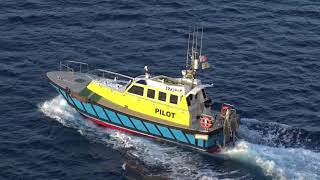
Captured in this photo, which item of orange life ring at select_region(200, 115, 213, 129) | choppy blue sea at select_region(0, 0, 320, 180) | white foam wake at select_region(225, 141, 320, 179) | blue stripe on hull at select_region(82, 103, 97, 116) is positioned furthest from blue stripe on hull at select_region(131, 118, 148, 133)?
white foam wake at select_region(225, 141, 320, 179)

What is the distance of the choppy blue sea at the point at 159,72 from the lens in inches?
1828

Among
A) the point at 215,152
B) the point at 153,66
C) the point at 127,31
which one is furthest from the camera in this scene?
the point at 127,31

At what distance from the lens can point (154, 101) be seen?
49.6m

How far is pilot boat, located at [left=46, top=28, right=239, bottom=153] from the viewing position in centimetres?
4834

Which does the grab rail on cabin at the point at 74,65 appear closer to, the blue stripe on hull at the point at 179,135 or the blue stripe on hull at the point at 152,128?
the blue stripe on hull at the point at 152,128

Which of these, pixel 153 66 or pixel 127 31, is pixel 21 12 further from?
pixel 153 66

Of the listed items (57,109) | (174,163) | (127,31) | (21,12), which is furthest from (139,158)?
(21,12)

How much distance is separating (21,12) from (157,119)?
27.0 m

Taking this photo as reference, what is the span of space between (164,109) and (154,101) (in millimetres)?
1034

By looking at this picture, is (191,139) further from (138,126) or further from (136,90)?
(136,90)

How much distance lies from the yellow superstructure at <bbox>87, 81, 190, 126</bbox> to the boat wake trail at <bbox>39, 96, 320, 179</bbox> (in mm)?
2264

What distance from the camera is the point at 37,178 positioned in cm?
4462

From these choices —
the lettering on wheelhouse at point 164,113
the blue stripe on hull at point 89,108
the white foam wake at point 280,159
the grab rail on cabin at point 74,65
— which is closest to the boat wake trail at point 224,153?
the white foam wake at point 280,159

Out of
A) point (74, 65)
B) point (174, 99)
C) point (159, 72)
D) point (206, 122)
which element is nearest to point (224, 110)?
point (206, 122)
